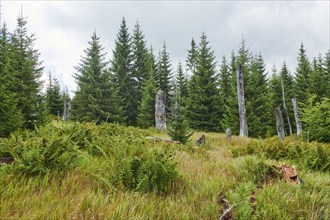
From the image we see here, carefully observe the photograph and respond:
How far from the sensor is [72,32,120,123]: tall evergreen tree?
81.6ft

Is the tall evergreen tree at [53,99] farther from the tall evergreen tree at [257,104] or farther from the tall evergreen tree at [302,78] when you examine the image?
the tall evergreen tree at [302,78]

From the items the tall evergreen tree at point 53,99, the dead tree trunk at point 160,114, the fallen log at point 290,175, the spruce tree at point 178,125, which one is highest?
the tall evergreen tree at point 53,99

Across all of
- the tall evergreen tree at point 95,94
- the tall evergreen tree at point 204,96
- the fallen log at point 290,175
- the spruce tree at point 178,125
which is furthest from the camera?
the tall evergreen tree at point 204,96

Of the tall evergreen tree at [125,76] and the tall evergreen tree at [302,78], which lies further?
the tall evergreen tree at [302,78]

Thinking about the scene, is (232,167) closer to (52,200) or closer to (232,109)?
(52,200)

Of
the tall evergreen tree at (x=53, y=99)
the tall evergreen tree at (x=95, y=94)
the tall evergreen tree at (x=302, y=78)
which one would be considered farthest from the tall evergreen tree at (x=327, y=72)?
the tall evergreen tree at (x=53, y=99)

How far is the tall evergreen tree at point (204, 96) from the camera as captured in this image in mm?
28922

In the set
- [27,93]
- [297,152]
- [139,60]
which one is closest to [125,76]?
[139,60]

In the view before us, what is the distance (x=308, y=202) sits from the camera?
131 inches

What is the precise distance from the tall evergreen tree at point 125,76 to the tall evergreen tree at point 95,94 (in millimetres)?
5129

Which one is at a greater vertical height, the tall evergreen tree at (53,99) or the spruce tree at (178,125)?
the tall evergreen tree at (53,99)

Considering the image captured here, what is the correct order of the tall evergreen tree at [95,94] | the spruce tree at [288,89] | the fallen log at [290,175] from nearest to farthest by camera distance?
the fallen log at [290,175], the tall evergreen tree at [95,94], the spruce tree at [288,89]

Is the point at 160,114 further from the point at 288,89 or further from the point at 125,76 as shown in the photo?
the point at 288,89

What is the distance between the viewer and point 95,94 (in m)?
25.6
